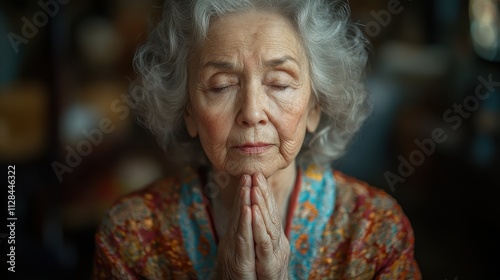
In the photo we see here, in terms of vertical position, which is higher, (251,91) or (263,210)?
(251,91)

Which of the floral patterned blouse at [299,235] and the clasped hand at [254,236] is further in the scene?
the floral patterned blouse at [299,235]

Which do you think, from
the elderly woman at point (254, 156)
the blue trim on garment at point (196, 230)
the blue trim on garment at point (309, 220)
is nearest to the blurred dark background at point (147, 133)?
the elderly woman at point (254, 156)

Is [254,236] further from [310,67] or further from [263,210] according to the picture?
[310,67]

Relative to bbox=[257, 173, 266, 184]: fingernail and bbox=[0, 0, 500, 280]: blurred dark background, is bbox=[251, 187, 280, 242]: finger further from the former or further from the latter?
bbox=[0, 0, 500, 280]: blurred dark background

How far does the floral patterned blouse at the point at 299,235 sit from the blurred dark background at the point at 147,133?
402 millimetres

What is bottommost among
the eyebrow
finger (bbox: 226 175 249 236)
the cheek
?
finger (bbox: 226 175 249 236)

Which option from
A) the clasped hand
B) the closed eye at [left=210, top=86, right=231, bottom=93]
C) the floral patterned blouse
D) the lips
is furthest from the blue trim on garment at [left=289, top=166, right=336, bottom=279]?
the closed eye at [left=210, top=86, right=231, bottom=93]

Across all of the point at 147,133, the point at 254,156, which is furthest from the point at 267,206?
the point at 147,133

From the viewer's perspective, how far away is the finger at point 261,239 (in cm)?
129

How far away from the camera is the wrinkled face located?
1.32 meters

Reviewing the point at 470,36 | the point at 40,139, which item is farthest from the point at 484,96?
the point at 40,139

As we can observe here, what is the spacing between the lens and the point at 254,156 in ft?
4.45

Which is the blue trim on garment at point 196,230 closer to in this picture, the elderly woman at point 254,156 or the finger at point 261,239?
the elderly woman at point 254,156

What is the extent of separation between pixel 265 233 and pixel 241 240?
6 centimetres
